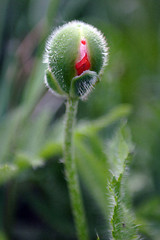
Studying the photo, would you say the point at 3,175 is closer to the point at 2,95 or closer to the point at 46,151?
the point at 46,151

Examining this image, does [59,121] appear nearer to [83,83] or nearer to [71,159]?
[71,159]

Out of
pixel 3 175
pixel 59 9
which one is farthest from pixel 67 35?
pixel 59 9

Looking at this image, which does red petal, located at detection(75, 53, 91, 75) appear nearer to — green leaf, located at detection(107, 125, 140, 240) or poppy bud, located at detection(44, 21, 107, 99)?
poppy bud, located at detection(44, 21, 107, 99)

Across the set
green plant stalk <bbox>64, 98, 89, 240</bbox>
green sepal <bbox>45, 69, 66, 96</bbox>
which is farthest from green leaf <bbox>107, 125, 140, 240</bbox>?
green sepal <bbox>45, 69, 66, 96</bbox>

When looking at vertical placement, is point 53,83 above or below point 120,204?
above

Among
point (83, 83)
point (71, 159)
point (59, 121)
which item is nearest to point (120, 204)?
point (71, 159)
